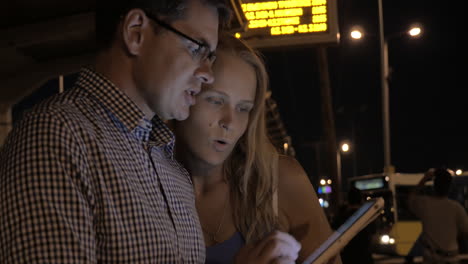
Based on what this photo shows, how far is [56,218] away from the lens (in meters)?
1.47

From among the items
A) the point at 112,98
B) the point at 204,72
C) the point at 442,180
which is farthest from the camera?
the point at 442,180

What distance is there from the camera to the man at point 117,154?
1.48 m

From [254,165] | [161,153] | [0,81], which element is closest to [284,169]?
[254,165]

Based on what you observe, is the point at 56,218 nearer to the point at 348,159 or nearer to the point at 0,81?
the point at 0,81

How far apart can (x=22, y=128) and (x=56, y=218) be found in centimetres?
26

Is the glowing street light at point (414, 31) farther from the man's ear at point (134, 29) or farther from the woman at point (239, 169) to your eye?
the man's ear at point (134, 29)

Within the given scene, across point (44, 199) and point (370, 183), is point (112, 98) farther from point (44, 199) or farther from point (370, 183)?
point (370, 183)

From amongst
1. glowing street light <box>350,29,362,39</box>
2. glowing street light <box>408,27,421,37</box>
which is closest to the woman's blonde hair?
glowing street light <box>350,29,362,39</box>

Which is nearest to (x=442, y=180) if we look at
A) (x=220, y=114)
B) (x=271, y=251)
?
(x=220, y=114)

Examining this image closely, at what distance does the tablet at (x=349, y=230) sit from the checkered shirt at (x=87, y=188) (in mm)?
390

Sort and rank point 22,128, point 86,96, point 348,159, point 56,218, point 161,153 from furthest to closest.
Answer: point 348,159 < point 161,153 < point 86,96 < point 22,128 < point 56,218

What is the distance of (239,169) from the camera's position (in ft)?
10.2

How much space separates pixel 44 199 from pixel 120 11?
2.40 ft

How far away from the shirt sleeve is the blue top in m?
1.29
